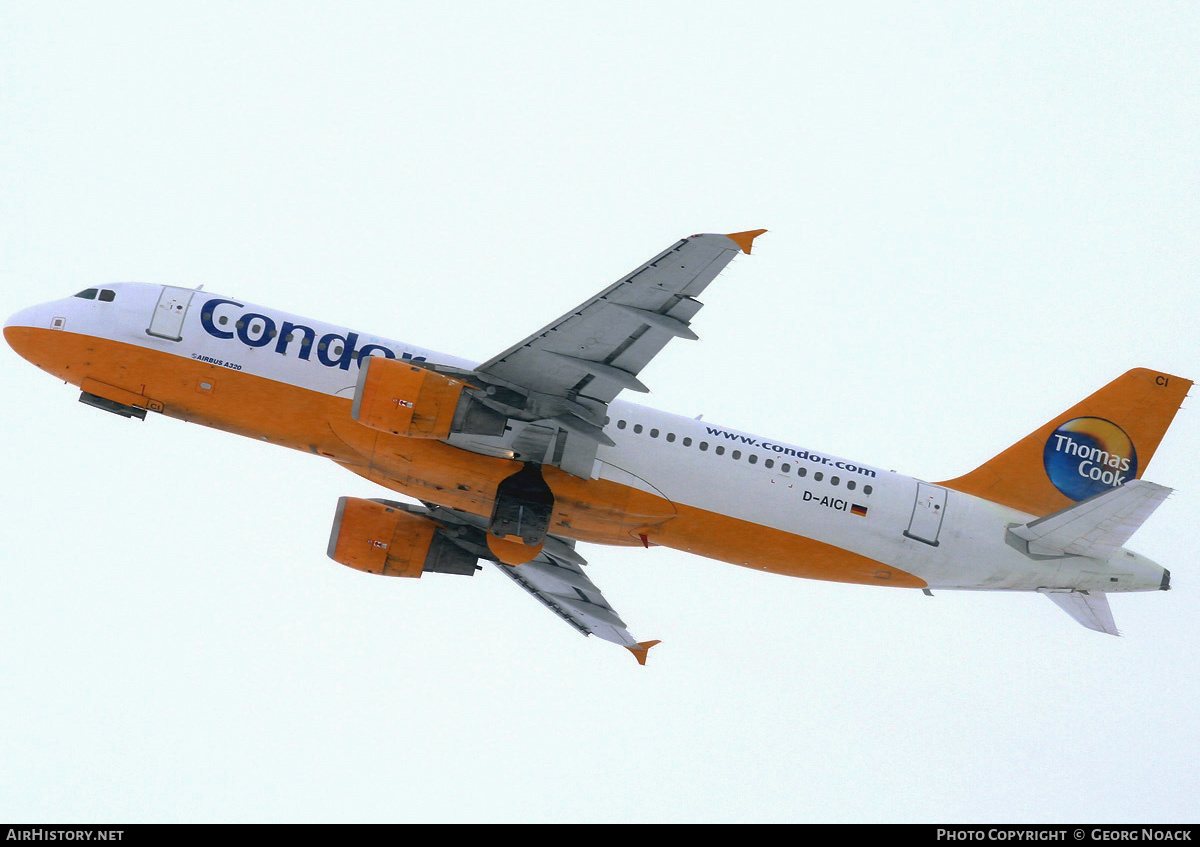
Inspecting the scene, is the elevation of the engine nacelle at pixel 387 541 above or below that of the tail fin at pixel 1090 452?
below

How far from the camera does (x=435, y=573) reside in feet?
109

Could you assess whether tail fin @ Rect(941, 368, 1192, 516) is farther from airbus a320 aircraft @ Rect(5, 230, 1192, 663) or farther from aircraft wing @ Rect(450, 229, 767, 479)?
aircraft wing @ Rect(450, 229, 767, 479)

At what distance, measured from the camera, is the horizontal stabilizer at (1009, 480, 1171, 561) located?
2780 cm

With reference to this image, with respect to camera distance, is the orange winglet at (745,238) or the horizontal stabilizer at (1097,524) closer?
the orange winglet at (745,238)

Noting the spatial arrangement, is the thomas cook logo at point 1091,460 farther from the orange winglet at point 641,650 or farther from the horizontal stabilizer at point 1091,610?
the orange winglet at point 641,650

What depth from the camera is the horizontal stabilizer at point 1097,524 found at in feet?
91.2

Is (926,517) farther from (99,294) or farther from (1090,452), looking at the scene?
(99,294)

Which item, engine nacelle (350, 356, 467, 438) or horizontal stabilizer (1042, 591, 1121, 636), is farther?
horizontal stabilizer (1042, 591, 1121, 636)

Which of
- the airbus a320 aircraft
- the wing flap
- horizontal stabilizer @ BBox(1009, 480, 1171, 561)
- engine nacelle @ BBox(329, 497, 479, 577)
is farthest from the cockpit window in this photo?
horizontal stabilizer @ BBox(1009, 480, 1171, 561)

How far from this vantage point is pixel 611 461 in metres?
29.1

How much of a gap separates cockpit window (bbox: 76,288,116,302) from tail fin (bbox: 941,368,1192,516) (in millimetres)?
23097

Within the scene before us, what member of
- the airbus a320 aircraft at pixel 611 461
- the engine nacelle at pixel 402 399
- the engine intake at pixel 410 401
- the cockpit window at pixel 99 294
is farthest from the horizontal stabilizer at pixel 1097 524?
the cockpit window at pixel 99 294

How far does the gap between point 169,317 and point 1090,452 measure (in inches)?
974

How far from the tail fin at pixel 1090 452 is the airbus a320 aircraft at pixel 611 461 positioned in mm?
50
